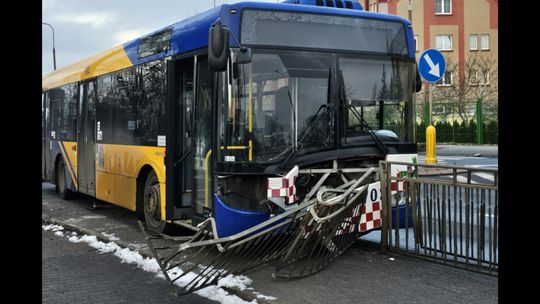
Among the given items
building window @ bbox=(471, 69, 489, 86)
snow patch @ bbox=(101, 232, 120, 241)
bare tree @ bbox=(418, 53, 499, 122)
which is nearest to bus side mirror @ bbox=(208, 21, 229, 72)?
snow patch @ bbox=(101, 232, 120, 241)

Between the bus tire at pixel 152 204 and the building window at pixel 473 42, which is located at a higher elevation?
the building window at pixel 473 42

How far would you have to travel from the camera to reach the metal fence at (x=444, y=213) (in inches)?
245

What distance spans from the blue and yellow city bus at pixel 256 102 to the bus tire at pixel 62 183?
5.23 m

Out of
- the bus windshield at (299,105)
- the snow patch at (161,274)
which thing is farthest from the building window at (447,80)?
the snow patch at (161,274)

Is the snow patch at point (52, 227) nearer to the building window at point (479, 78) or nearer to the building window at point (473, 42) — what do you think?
the building window at point (479, 78)

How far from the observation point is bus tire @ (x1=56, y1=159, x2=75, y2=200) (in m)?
14.3

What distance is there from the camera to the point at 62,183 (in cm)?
1455

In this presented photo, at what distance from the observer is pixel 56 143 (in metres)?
14.6

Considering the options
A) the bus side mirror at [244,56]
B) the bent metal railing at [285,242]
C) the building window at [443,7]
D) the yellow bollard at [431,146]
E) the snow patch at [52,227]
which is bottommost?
the snow patch at [52,227]

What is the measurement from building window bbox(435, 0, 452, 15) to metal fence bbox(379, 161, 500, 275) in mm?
46331

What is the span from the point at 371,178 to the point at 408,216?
2.08 ft
